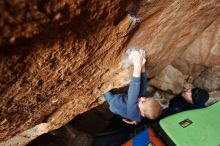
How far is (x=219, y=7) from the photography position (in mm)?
2557

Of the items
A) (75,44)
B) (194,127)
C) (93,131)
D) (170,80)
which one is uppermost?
(75,44)

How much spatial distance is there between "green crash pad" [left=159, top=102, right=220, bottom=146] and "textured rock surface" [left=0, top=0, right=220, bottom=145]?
2.19 feet

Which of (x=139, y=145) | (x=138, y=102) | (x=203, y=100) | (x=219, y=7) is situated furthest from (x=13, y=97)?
(x=203, y=100)

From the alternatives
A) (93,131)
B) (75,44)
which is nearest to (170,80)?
(93,131)

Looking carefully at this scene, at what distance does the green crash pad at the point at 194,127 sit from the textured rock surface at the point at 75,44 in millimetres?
666

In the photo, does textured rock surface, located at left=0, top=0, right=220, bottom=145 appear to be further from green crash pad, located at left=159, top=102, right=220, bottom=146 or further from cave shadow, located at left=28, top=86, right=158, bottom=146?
cave shadow, located at left=28, top=86, right=158, bottom=146

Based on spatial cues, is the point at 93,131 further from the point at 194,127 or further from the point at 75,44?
the point at 75,44

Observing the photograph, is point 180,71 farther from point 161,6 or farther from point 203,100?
point 161,6

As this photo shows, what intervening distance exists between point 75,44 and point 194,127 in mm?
1804

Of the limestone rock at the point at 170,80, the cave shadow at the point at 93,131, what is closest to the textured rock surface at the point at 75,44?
the limestone rock at the point at 170,80

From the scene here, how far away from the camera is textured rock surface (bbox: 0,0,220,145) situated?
1.25 metres

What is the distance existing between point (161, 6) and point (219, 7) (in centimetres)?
92

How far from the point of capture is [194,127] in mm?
2789

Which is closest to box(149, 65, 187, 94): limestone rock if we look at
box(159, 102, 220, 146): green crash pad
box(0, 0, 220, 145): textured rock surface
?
box(0, 0, 220, 145): textured rock surface
